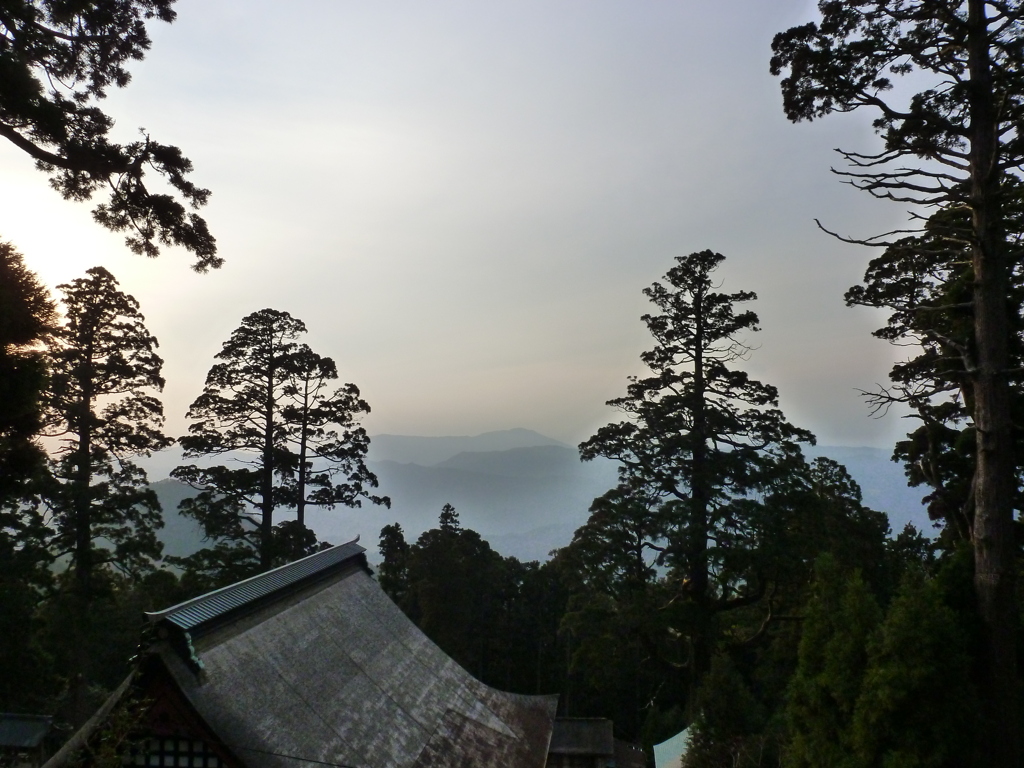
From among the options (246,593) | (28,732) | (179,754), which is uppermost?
(246,593)

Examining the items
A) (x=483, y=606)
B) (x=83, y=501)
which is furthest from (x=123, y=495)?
(x=483, y=606)

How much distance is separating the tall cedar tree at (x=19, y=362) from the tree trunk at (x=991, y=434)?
34.5ft

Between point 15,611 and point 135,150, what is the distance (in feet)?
56.5

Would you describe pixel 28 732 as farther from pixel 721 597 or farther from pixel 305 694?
pixel 721 597

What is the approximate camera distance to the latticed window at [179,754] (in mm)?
9383

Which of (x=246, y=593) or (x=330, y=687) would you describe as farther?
(x=246, y=593)

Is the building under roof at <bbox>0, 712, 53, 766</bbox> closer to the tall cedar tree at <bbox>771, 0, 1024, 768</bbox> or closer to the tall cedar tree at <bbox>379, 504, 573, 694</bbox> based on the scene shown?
the tall cedar tree at <bbox>379, 504, 573, 694</bbox>

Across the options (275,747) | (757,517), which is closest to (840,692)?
(275,747)

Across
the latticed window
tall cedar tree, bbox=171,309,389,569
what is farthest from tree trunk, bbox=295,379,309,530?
the latticed window

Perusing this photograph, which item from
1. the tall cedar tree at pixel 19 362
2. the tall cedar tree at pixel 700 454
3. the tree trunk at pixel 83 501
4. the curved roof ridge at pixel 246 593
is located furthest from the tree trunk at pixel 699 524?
the tree trunk at pixel 83 501

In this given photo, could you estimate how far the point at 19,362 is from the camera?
7.14 meters

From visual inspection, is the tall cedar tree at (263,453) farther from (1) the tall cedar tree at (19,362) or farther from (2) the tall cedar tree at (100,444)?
(1) the tall cedar tree at (19,362)

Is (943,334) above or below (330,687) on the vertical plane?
above

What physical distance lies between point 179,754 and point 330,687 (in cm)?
290
